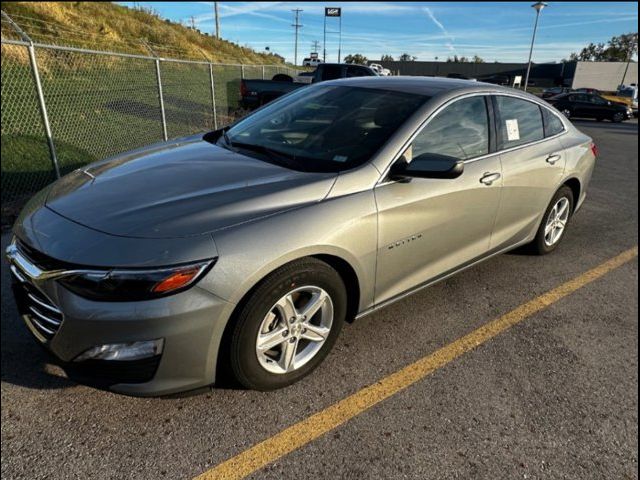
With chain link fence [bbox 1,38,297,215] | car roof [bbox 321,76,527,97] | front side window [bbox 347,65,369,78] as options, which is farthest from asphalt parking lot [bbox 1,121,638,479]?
front side window [bbox 347,65,369,78]

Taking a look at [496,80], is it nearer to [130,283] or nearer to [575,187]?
[575,187]

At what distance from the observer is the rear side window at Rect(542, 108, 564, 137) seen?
160 inches

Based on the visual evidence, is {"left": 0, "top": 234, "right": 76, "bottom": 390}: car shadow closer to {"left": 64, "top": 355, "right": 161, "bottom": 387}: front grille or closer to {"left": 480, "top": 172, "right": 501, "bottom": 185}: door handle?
{"left": 64, "top": 355, "right": 161, "bottom": 387}: front grille

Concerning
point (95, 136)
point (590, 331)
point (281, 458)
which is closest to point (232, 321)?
point (281, 458)

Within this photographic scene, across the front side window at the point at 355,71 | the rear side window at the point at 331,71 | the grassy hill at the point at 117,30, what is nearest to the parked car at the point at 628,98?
the grassy hill at the point at 117,30

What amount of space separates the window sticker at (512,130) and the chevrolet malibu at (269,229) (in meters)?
0.02

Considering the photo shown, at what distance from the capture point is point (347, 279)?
2.59 meters

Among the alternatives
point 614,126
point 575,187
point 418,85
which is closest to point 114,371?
→ point 418,85

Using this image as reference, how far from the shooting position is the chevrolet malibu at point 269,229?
1.95m

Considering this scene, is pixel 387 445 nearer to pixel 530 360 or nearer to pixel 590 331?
pixel 530 360

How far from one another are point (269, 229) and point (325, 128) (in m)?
1.16

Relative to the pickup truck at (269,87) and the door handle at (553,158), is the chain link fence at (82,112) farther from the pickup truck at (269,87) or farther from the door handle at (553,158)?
the door handle at (553,158)

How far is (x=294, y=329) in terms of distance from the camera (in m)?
2.41

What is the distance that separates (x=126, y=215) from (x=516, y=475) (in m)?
2.14
